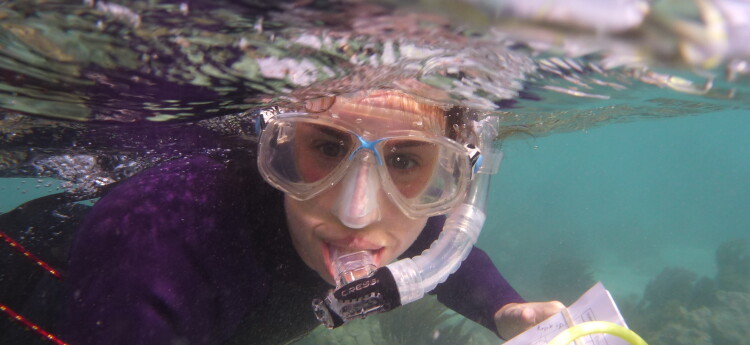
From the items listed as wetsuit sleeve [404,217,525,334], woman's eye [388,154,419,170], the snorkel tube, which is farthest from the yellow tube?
wetsuit sleeve [404,217,525,334]

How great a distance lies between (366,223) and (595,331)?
3.79 ft

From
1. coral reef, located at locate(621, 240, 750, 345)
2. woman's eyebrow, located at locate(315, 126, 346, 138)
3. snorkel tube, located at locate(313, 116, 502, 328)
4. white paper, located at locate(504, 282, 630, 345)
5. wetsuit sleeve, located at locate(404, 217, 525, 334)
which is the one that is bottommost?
coral reef, located at locate(621, 240, 750, 345)

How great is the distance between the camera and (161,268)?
181 centimetres

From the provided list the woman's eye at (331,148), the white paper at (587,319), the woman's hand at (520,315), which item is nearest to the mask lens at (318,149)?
the woman's eye at (331,148)

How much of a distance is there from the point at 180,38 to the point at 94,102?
1.40m

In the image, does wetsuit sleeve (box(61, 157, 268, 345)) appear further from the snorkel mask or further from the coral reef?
the coral reef

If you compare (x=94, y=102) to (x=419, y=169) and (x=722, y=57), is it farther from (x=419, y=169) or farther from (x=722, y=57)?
(x=722, y=57)

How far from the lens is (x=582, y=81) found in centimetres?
319

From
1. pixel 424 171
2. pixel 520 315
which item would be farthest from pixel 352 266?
pixel 520 315

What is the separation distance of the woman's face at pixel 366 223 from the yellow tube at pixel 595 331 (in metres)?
1.10

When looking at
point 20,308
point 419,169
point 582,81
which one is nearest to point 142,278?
point 419,169

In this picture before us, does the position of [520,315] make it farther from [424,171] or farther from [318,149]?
[318,149]

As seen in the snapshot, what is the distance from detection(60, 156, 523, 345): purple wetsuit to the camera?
1640 millimetres

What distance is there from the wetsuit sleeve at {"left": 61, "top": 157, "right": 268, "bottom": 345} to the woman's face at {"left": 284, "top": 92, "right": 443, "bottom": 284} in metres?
0.37
